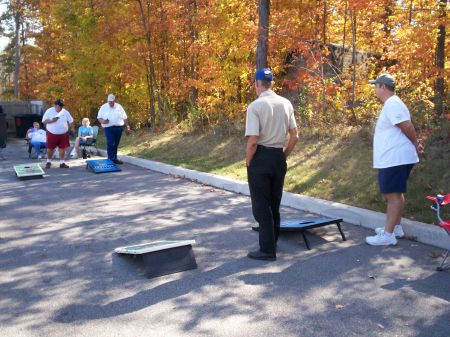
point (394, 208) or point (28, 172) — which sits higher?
point (394, 208)

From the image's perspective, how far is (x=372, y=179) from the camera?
8555 millimetres

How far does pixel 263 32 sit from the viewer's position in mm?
13836

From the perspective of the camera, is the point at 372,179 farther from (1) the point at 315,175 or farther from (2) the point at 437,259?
(2) the point at 437,259

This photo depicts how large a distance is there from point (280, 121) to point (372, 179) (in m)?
3.76

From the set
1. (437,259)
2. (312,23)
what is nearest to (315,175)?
(437,259)

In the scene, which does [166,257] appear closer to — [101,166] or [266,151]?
[266,151]

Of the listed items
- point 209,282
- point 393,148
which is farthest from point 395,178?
point 209,282

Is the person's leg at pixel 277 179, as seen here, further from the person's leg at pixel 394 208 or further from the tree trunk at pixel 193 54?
the tree trunk at pixel 193 54

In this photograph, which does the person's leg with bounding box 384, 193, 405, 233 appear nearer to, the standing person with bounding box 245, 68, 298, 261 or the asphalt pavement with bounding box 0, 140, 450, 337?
the asphalt pavement with bounding box 0, 140, 450, 337

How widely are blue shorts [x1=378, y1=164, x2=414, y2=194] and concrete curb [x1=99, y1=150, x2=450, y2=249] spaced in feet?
2.31

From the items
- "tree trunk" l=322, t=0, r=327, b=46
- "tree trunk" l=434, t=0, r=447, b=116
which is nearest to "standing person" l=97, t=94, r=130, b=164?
"tree trunk" l=322, t=0, r=327, b=46

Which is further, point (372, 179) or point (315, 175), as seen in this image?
point (315, 175)

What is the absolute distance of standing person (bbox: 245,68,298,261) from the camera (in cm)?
528

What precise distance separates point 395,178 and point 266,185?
4.97ft
